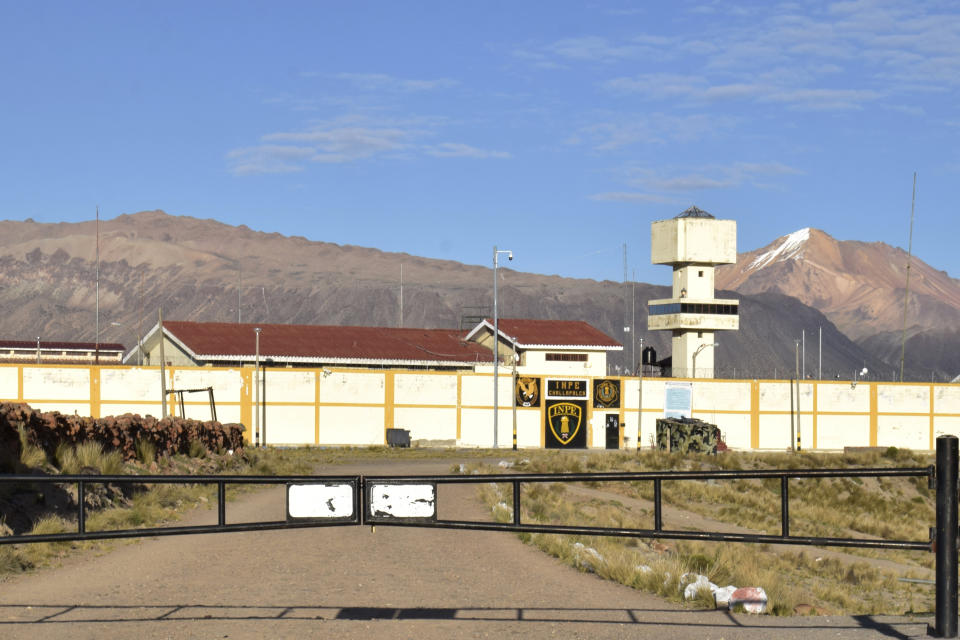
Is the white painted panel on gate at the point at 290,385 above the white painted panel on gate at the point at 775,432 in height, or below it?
above

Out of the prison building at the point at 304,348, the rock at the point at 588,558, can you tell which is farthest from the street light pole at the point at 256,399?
the rock at the point at 588,558

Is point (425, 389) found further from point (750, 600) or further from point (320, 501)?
point (320, 501)

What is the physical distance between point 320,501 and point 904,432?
2693 inches

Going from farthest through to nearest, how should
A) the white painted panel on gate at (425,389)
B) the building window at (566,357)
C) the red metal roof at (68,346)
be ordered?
the red metal roof at (68,346) → the building window at (566,357) → the white painted panel on gate at (425,389)

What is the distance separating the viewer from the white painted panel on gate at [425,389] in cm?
6712

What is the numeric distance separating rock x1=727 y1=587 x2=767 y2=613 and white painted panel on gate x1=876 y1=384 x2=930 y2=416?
63.9 m

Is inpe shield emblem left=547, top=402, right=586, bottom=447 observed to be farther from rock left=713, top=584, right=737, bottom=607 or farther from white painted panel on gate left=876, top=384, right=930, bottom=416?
rock left=713, top=584, right=737, bottom=607

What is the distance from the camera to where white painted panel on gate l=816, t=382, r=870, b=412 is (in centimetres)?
7106

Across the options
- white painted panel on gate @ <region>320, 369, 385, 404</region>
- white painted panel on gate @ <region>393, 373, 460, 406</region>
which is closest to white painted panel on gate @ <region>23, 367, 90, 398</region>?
white painted panel on gate @ <region>320, 369, 385, 404</region>

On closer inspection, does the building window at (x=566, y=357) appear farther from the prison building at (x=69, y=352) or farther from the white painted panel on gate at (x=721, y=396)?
the prison building at (x=69, y=352)

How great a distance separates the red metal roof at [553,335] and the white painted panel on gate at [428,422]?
367 inches

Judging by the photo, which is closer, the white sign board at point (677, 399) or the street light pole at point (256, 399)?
the street light pole at point (256, 399)

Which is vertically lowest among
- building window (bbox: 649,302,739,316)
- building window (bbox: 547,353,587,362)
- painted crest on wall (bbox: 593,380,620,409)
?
painted crest on wall (bbox: 593,380,620,409)

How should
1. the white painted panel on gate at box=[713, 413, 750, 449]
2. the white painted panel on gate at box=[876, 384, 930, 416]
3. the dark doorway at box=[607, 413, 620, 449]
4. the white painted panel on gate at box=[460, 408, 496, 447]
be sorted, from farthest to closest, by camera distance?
1. the white painted panel on gate at box=[876, 384, 930, 416]
2. the white painted panel on gate at box=[713, 413, 750, 449]
3. the dark doorway at box=[607, 413, 620, 449]
4. the white painted panel on gate at box=[460, 408, 496, 447]
